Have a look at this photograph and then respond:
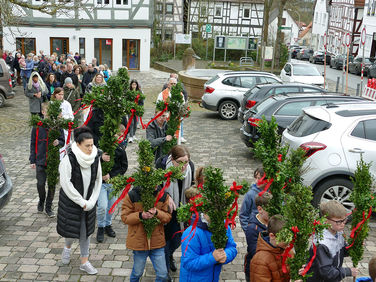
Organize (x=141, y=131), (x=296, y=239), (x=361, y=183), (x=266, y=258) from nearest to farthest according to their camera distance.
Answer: (x=296, y=239) → (x=266, y=258) → (x=361, y=183) → (x=141, y=131)

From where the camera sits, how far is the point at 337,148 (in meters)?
7.97

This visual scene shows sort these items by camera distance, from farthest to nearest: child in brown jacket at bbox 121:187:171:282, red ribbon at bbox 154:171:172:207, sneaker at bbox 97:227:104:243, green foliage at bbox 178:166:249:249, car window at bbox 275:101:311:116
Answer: car window at bbox 275:101:311:116
sneaker at bbox 97:227:104:243
child in brown jacket at bbox 121:187:171:282
red ribbon at bbox 154:171:172:207
green foliage at bbox 178:166:249:249

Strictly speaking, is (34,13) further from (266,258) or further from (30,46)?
(266,258)

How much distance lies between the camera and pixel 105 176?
696 centimetres

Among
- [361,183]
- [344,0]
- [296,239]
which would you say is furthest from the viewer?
[344,0]

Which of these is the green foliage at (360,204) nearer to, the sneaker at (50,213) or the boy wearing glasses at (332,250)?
the boy wearing glasses at (332,250)

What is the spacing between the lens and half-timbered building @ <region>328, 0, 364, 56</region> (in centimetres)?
6052

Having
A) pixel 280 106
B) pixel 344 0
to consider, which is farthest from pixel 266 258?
pixel 344 0

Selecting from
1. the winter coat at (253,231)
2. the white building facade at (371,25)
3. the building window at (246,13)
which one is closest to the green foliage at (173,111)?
the winter coat at (253,231)

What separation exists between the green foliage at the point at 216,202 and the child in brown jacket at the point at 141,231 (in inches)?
38.1

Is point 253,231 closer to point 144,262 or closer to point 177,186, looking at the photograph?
point 144,262

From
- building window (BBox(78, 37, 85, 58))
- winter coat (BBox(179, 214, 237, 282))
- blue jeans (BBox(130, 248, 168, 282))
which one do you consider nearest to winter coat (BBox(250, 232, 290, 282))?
winter coat (BBox(179, 214, 237, 282))

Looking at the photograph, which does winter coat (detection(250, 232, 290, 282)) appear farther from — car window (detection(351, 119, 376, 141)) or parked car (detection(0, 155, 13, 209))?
parked car (detection(0, 155, 13, 209))

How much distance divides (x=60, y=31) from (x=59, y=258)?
31.0 meters
